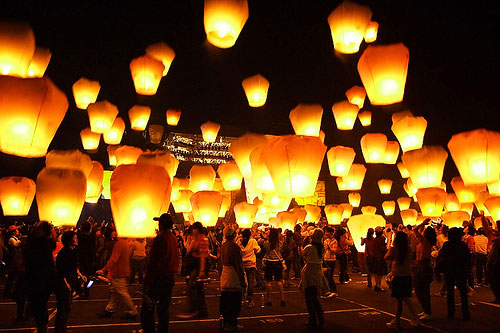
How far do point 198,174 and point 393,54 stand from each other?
7.04m

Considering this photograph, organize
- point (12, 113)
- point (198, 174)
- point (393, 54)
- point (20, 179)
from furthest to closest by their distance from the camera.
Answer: point (198, 174)
point (20, 179)
point (393, 54)
point (12, 113)

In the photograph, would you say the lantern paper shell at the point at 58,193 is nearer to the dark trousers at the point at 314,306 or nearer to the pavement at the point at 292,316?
the pavement at the point at 292,316

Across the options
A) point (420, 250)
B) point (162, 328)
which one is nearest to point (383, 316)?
point (420, 250)

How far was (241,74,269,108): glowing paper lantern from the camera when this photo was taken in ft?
29.1

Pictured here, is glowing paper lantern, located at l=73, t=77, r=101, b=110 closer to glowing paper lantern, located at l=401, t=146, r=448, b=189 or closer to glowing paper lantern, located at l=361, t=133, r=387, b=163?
glowing paper lantern, located at l=361, t=133, r=387, b=163

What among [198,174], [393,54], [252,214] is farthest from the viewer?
[252,214]

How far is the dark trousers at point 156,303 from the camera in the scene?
4371 millimetres

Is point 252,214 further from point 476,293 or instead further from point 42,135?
point 42,135

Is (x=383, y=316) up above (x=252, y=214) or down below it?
below

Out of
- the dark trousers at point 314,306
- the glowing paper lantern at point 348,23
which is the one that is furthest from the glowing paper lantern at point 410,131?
the dark trousers at point 314,306

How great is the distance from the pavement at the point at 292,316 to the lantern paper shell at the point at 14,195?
A: 6.36 ft

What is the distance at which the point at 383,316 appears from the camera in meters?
6.64

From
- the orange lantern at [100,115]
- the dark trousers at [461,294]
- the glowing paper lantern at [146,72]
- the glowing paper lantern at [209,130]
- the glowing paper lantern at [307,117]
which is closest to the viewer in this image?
the dark trousers at [461,294]

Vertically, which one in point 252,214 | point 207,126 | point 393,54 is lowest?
point 252,214
